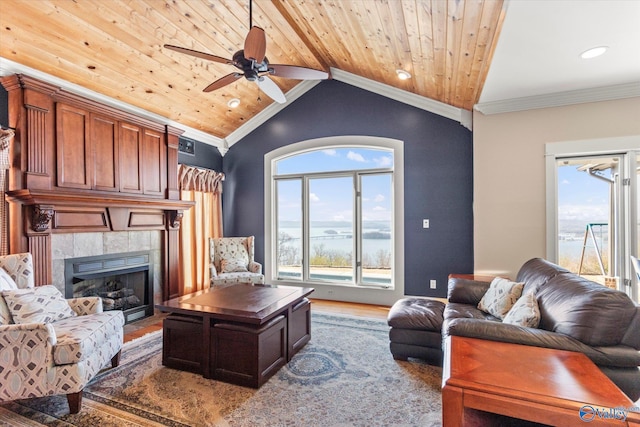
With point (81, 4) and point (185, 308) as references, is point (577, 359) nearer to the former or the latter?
point (185, 308)

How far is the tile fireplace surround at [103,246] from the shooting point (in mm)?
3240

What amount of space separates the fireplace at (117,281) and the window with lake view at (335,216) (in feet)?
6.87

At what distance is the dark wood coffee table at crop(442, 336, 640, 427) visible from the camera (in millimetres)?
1152

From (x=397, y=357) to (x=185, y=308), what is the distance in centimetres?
189

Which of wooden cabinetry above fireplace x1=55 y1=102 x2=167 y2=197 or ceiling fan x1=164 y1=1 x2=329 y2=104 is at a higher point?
ceiling fan x1=164 y1=1 x2=329 y2=104

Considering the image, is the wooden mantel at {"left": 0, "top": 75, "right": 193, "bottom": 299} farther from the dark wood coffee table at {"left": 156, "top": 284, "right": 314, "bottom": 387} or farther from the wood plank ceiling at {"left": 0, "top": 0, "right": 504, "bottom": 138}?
the dark wood coffee table at {"left": 156, "top": 284, "right": 314, "bottom": 387}

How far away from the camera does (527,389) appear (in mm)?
1245

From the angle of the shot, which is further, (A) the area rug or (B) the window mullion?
(B) the window mullion

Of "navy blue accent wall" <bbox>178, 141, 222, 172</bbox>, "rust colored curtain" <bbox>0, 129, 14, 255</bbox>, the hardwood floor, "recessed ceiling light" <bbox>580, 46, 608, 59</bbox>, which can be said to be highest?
"recessed ceiling light" <bbox>580, 46, 608, 59</bbox>

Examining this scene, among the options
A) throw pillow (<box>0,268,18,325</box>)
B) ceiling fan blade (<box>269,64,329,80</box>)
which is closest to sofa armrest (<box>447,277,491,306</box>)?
ceiling fan blade (<box>269,64,329,80</box>)

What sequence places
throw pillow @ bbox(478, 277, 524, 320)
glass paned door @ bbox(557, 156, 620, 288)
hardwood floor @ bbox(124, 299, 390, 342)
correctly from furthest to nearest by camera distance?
1. hardwood floor @ bbox(124, 299, 390, 342)
2. glass paned door @ bbox(557, 156, 620, 288)
3. throw pillow @ bbox(478, 277, 524, 320)

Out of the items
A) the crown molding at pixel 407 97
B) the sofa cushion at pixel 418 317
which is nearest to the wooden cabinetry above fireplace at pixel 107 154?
the crown molding at pixel 407 97

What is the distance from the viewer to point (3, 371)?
2.00m

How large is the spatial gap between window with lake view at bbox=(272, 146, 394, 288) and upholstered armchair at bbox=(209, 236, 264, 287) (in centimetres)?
59
